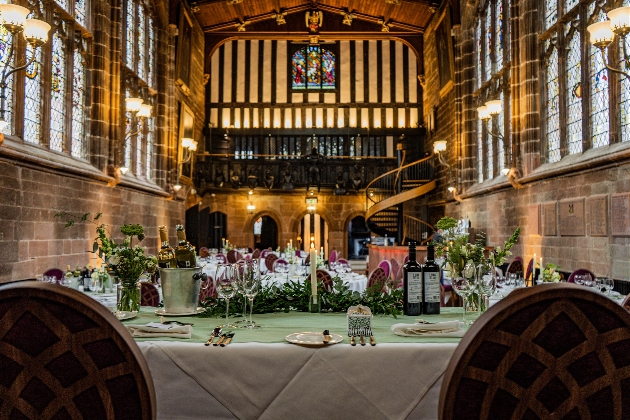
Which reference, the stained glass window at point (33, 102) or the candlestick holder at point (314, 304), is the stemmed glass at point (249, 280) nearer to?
the candlestick holder at point (314, 304)

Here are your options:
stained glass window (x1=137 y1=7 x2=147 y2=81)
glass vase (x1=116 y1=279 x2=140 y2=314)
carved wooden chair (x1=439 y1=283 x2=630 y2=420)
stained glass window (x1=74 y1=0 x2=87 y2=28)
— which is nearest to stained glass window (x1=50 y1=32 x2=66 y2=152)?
stained glass window (x1=74 y1=0 x2=87 y2=28)

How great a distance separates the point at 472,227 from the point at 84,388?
12083 millimetres

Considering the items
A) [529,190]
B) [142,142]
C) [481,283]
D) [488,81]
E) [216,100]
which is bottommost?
[481,283]

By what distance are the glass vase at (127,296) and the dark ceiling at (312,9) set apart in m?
14.3

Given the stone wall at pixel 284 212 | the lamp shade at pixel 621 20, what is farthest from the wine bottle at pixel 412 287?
the stone wall at pixel 284 212

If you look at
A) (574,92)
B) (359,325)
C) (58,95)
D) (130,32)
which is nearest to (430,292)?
(359,325)

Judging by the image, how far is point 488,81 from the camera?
12.0 m

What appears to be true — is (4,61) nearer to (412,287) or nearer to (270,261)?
(270,261)

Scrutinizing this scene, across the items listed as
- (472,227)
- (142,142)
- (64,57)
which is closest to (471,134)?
(472,227)

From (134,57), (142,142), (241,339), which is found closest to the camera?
(241,339)

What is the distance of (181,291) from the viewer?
2.37m

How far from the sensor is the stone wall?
19.0 metres

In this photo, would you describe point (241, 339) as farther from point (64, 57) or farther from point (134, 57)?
point (134, 57)

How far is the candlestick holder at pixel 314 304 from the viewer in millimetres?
2422
